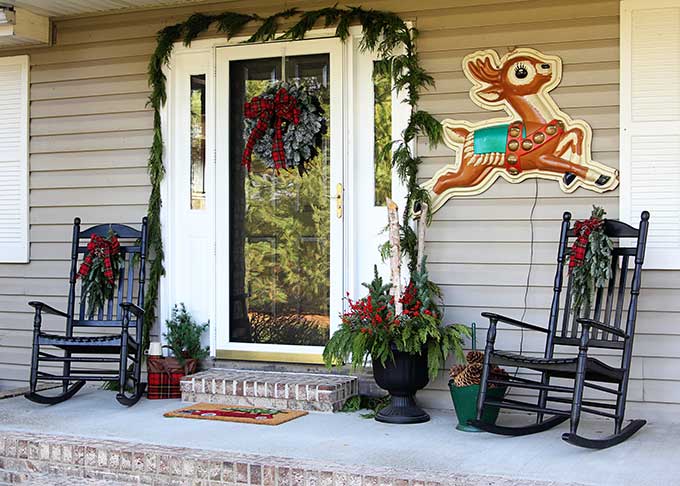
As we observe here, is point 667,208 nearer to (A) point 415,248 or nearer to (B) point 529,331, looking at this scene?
(B) point 529,331

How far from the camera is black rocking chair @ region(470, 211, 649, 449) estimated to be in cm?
413

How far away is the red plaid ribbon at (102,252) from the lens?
5.64m

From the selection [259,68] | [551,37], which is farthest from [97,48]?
[551,37]

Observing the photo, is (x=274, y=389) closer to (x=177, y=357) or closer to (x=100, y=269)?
(x=177, y=357)

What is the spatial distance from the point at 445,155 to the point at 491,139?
0.91ft

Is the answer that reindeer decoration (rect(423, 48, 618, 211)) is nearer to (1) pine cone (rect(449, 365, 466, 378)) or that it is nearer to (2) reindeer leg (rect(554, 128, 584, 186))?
(2) reindeer leg (rect(554, 128, 584, 186))

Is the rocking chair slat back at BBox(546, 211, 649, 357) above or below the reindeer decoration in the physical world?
below

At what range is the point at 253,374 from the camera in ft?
18.0

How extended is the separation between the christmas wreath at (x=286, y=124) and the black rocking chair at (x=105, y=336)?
90 centimetres

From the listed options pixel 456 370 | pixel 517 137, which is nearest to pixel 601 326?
pixel 456 370

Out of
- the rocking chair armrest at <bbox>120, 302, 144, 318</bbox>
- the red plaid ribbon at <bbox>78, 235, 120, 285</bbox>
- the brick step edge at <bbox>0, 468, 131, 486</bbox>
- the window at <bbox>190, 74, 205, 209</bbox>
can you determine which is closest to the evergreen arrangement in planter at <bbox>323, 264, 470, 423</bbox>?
the rocking chair armrest at <bbox>120, 302, 144, 318</bbox>

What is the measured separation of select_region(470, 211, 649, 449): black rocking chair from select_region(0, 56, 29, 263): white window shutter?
3415 millimetres

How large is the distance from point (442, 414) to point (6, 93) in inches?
146

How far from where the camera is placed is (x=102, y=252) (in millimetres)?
5660
